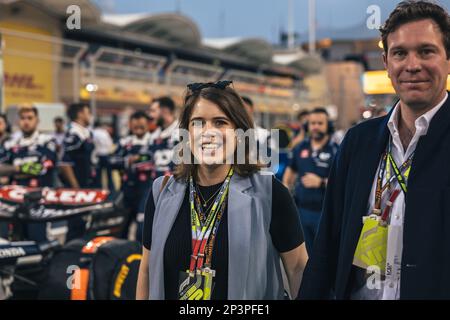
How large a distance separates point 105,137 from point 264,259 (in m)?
10.0

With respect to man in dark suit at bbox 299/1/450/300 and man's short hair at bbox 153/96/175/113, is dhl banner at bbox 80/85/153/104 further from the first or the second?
man in dark suit at bbox 299/1/450/300

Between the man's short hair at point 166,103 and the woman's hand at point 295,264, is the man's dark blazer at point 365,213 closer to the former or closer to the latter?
the woman's hand at point 295,264

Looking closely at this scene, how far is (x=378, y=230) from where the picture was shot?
1824 mm

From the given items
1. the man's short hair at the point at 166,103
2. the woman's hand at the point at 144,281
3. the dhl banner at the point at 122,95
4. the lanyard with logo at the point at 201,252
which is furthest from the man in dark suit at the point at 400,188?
the dhl banner at the point at 122,95

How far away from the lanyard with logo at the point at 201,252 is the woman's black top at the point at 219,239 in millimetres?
18

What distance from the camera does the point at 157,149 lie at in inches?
256

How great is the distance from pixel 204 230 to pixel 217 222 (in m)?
0.06

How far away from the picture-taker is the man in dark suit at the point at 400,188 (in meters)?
1.70

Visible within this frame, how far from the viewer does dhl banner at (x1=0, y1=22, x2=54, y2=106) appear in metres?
20.3

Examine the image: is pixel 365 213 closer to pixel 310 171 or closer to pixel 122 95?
pixel 310 171

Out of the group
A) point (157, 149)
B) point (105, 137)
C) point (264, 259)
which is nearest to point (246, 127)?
point (264, 259)

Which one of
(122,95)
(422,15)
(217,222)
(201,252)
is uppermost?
(122,95)

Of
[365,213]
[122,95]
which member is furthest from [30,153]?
[122,95]
